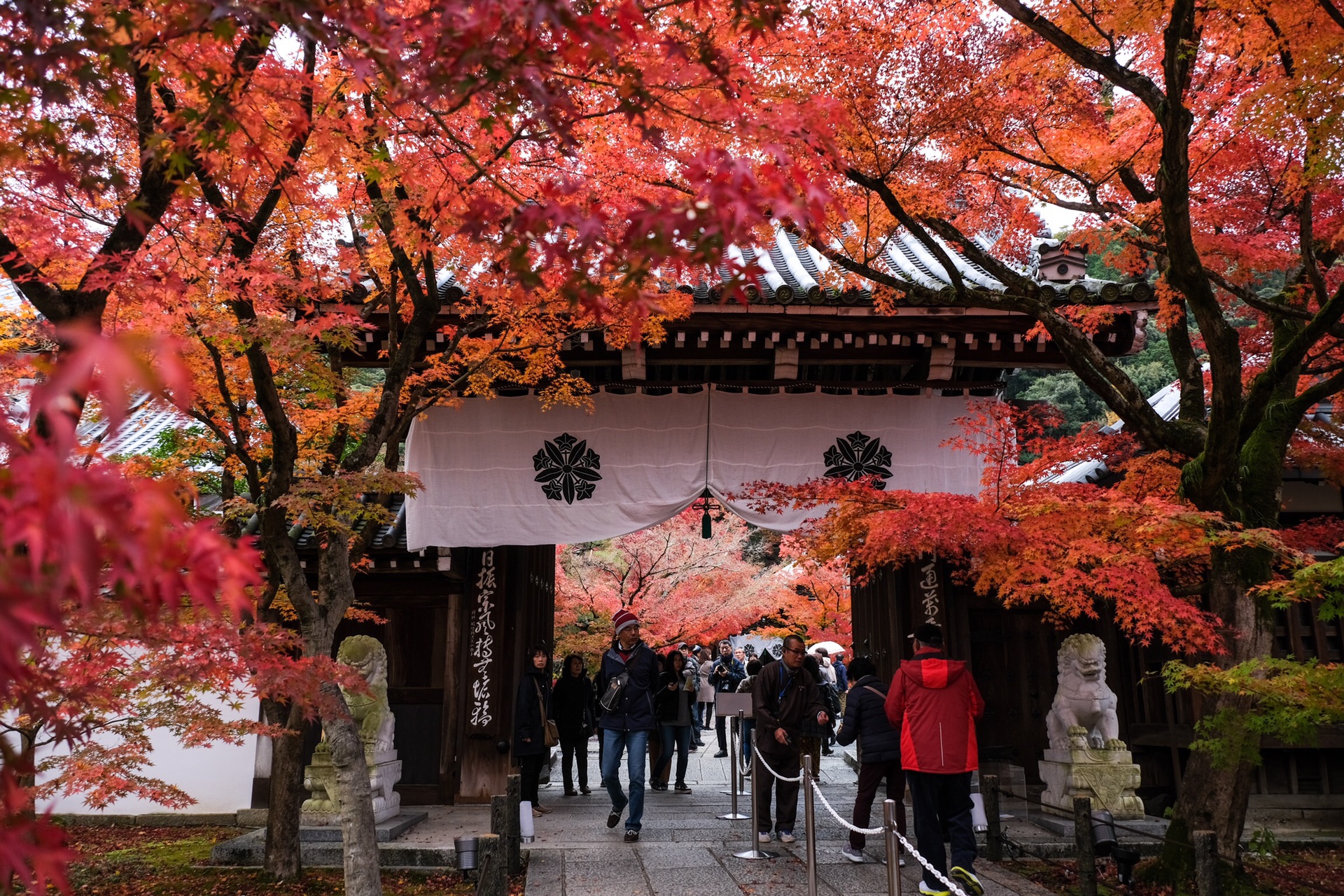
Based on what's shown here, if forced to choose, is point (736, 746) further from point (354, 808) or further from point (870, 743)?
point (354, 808)

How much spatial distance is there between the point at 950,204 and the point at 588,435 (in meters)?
4.66

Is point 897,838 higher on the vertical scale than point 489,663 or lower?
lower

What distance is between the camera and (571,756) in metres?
11.8

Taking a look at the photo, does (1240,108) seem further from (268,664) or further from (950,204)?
(268,664)

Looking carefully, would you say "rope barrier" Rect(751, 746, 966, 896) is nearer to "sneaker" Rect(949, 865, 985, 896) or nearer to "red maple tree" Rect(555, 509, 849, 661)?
"sneaker" Rect(949, 865, 985, 896)

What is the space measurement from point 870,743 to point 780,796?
130 cm

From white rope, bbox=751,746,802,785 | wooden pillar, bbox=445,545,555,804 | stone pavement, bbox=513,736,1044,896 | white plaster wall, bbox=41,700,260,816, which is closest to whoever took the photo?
stone pavement, bbox=513,736,1044,896

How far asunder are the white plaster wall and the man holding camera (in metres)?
6.42

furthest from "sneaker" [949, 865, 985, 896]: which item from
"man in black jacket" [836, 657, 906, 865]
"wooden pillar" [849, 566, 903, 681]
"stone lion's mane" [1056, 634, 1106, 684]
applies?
"wooden pillar" [849, 566, 903, 681]

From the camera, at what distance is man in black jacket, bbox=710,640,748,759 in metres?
16.3

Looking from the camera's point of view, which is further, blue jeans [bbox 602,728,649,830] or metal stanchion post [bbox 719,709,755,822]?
metal stanchion post [bbox 719,709,755,822]

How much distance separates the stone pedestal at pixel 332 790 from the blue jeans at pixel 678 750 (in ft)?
11.7

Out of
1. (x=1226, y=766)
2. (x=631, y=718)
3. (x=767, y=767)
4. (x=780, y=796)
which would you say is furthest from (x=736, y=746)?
(x=1226, y=766)

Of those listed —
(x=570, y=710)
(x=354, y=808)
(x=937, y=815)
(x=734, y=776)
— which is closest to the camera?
(x=354, y=808)
